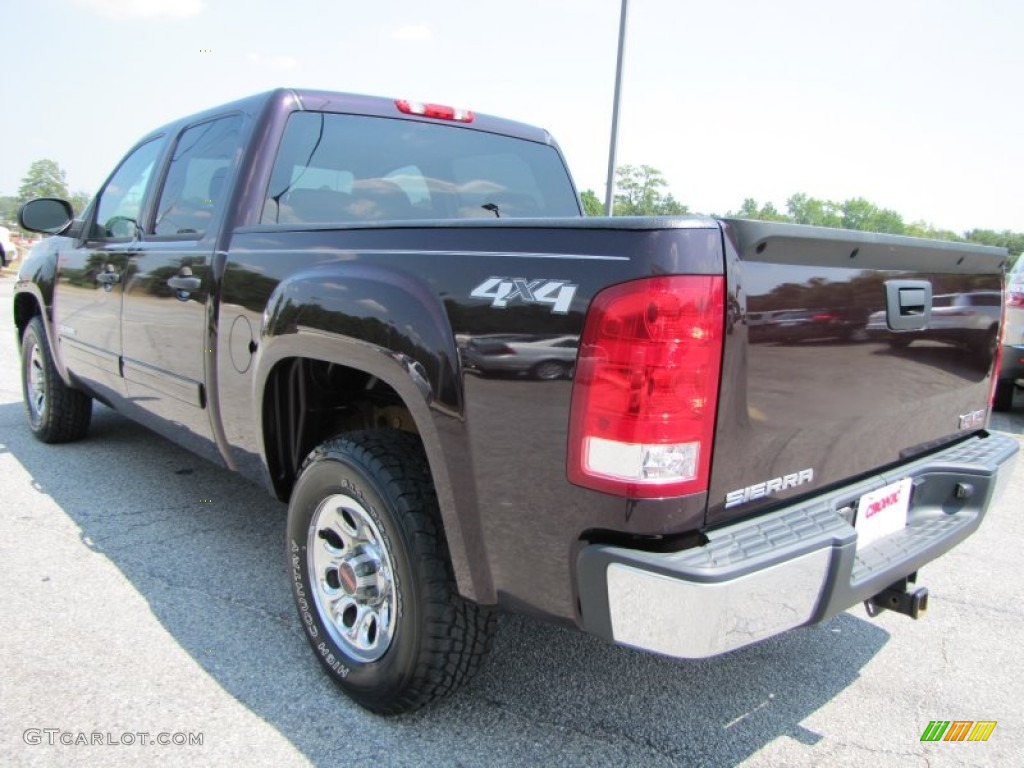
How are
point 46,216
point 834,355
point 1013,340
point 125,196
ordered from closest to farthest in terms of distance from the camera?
point 834,355 < point 125,196 < point 46,216 < point 1013,340

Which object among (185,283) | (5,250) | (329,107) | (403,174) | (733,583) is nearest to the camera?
(733,583)

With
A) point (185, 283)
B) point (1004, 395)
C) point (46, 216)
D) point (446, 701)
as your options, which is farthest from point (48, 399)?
point (1004, 395)

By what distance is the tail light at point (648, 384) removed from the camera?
5.06ft

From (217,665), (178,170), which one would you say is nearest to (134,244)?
(178,170)

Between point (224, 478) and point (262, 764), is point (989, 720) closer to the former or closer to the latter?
point (262, 764)

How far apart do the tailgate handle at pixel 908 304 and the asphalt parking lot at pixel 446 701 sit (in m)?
1.22

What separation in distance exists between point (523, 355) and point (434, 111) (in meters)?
2.21

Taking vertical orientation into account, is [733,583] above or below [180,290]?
below

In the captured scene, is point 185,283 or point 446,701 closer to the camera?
point 446,701

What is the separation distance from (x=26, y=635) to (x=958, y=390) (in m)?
3.27

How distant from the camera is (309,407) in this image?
2643 millimetres

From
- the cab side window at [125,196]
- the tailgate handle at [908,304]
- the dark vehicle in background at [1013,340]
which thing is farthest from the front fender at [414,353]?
the dark vehicle in background at [1013,340]

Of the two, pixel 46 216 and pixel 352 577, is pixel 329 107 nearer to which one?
pixel 352 577

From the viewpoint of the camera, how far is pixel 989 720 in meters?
2.33
